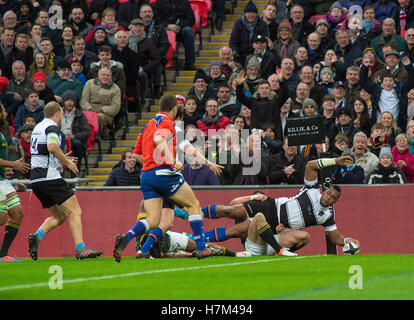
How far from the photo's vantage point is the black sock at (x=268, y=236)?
1280 cm

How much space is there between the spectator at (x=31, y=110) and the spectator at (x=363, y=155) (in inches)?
244

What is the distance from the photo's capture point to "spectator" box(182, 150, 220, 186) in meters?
15.4

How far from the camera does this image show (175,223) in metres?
15.3

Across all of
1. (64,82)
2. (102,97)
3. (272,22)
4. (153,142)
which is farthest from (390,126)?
(64,82)

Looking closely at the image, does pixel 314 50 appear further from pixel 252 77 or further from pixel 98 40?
pixel 98 40

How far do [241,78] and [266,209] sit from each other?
3640 mm

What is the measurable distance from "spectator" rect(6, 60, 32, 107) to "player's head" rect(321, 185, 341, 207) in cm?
777

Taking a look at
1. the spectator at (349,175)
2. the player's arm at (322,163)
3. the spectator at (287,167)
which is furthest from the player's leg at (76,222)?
the spectator at (349,175)

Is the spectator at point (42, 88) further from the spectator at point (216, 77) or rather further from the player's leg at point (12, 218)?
the player's leg at point (12, 218)

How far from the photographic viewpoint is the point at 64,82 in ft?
61.2

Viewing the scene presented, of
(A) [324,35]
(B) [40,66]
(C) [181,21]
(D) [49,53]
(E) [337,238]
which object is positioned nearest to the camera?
(E) [337,238]

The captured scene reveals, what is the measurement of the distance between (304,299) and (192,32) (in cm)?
1398

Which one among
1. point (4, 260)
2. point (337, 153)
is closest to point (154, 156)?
point (4, 260)

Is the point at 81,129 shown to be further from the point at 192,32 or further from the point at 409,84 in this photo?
the point at 409,84
